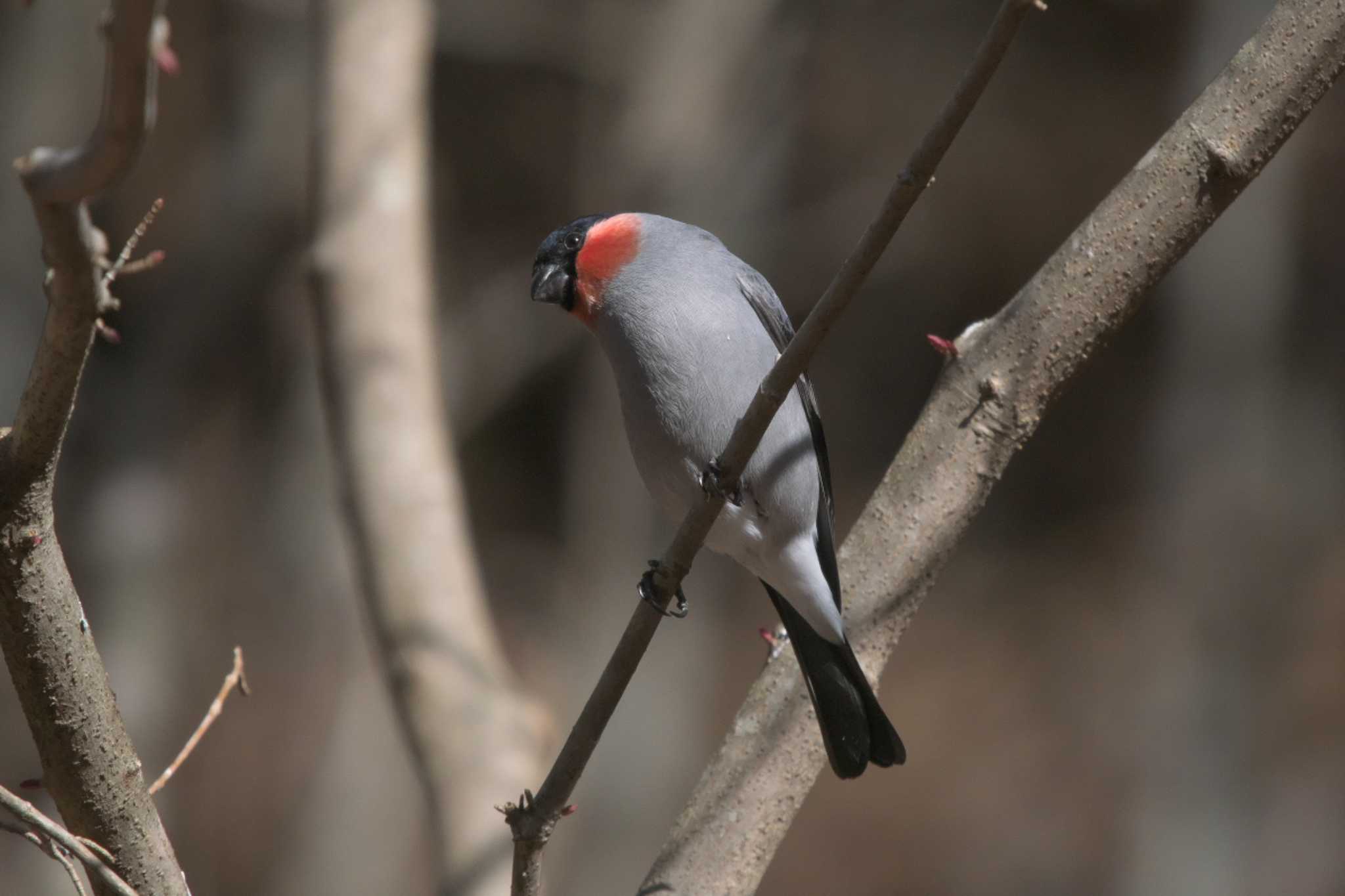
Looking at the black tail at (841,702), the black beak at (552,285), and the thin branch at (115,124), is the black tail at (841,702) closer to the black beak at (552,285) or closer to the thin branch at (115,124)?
the black beak at (552,285)

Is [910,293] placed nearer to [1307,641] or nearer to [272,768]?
[1307,641]

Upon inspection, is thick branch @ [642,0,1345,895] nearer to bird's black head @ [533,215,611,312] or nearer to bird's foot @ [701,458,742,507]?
bird's foot @ [701,458,742,507]

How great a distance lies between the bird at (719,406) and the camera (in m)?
2.51

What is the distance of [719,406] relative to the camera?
260 cm

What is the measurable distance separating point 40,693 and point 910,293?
1186cm

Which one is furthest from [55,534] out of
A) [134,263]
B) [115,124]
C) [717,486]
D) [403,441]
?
[403,441]

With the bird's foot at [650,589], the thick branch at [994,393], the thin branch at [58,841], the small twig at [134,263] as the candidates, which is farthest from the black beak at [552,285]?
the thin branch at [58,841]

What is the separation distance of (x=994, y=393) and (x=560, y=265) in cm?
108

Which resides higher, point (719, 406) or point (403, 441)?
point (719, 406)

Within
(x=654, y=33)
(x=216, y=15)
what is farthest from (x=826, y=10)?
(x=216, y=15)

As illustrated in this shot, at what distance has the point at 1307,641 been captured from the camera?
1039cm

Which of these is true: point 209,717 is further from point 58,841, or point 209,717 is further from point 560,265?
point 560,265

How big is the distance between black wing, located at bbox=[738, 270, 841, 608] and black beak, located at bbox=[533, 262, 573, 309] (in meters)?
0.40

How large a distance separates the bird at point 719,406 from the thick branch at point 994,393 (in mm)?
119
